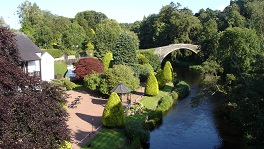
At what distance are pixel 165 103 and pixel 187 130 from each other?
7074 millimetres

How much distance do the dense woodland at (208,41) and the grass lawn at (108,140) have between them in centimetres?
805

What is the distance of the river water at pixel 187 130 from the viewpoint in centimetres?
2509

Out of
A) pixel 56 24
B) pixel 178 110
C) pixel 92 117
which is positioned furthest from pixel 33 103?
pixel 56 24

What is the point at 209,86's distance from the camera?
1185 inches

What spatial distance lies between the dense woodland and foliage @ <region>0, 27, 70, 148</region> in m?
9.81

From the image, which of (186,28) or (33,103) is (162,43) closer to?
(186,28)

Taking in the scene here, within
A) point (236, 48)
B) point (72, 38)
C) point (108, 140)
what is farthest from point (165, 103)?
point (72, 38)

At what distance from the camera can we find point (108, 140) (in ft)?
74.5

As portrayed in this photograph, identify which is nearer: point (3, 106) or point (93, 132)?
point (3, 106)

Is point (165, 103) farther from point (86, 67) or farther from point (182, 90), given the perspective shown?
point (86, 67)

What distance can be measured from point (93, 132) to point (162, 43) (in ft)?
201

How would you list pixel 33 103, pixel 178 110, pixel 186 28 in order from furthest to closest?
pixel 186 28, pixel 178 110, pixel 33 103

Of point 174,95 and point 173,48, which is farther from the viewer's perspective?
point 173,48

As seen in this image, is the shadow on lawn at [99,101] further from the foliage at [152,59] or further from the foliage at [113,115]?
the foliage at [152,59]
